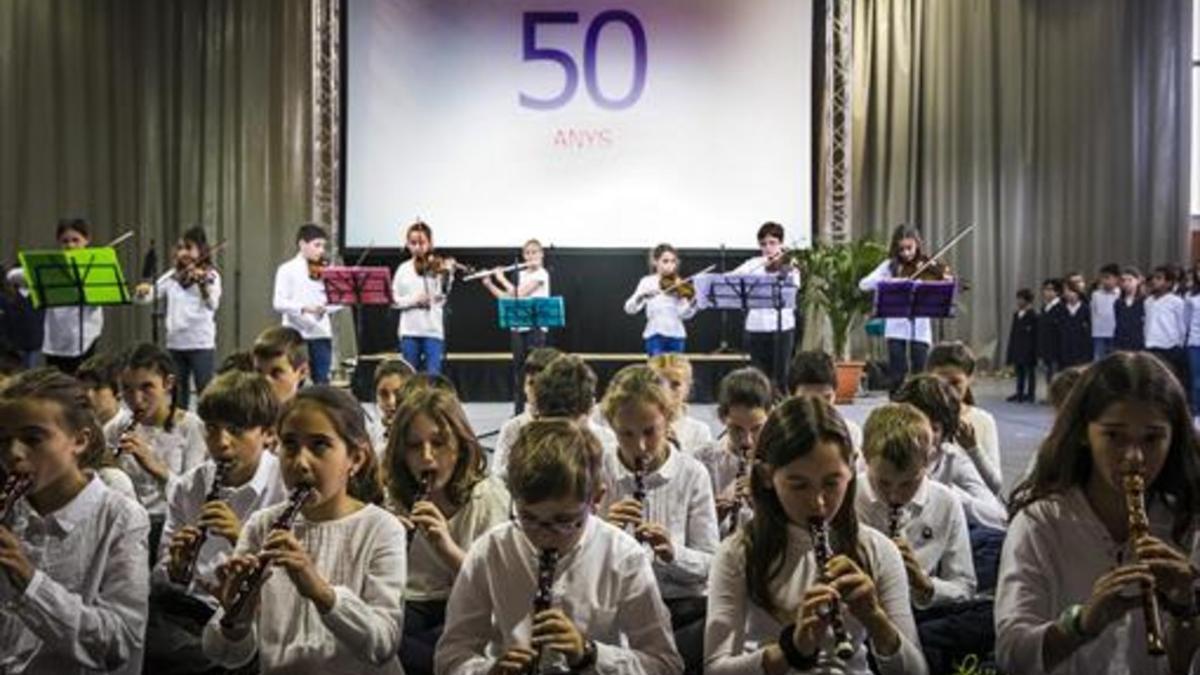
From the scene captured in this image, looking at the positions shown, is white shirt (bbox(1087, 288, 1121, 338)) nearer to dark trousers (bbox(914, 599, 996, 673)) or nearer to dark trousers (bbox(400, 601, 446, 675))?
dark trousers (bbox(914, 599, 996, 673))

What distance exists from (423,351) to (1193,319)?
6.82 meters

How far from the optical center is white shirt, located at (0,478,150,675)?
9.45ft

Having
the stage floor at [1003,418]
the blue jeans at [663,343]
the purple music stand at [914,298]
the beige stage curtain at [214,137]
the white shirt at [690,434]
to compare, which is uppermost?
the beige stage curtain at [214,137]

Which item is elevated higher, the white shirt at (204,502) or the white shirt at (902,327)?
the white shirt at (902,327)

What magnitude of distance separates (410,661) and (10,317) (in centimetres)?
728

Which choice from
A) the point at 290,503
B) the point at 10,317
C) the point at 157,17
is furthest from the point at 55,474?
the point at 157,17

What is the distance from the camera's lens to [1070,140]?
587 inches

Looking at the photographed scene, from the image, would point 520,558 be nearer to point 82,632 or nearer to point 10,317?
point 82,632

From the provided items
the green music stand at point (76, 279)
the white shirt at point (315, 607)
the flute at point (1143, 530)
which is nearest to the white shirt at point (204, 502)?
the white shirt at point (315, 607)

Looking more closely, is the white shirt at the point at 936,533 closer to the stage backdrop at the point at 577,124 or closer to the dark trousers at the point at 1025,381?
the dark trousers at the point at 1025,381

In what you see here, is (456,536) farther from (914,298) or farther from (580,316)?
(580,316)

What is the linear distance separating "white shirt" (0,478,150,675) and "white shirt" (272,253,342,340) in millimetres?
6454

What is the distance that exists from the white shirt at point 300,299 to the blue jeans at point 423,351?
0.64 metres

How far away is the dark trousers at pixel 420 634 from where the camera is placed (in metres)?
3.55
